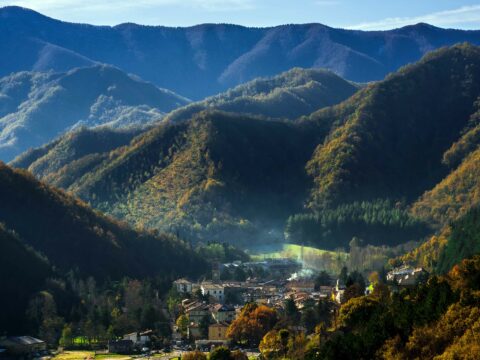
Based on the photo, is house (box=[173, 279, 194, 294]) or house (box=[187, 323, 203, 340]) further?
house (box=[173, 279, 194, 294])

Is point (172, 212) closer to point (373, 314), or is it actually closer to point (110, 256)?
point (110, 256)

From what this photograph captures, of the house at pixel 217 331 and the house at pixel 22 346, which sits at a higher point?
the house at pixel 217 331

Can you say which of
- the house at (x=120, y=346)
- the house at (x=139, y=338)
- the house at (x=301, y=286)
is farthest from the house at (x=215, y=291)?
the house at (x=120, y=346)

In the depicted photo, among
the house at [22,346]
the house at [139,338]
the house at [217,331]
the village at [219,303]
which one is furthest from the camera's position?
the house at [217,331]

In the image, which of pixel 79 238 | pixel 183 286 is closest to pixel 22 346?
pixel 183 286

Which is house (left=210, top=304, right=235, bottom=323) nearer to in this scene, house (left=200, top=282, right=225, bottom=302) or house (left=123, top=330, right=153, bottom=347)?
house (left=123, top=330, right=153, bottom=347)

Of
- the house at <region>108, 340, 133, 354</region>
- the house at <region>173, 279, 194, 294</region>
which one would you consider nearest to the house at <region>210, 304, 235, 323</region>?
the house at <region>108, 340, 133, 354</region>

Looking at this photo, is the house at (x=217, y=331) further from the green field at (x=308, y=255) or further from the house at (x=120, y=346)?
the green field at (x=308, y=255)
